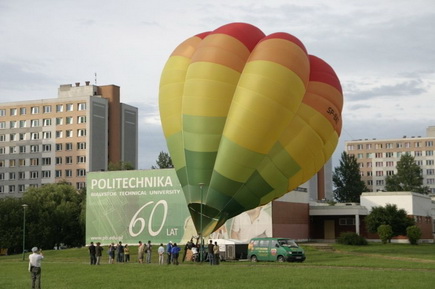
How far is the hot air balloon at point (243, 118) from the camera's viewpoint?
36.4m

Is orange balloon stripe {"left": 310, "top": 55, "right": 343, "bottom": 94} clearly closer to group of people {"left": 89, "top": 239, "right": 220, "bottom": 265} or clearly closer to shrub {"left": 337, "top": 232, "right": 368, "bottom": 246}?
group of people {"left": 89, "top": 239, "right": 220, "bottom": 265}

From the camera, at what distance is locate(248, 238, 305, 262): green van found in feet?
163

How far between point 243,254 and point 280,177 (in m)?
18.4

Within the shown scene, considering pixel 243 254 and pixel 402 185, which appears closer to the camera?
pixel 243 254

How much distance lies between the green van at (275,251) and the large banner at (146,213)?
61.1 ft

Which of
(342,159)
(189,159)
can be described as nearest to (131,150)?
(342,159)

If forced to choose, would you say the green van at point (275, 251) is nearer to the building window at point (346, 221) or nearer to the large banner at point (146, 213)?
the large banner at point (146, 213)

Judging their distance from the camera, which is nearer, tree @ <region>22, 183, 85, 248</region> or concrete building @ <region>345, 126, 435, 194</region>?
tree @ <region>22, 183, 85, 248</region>

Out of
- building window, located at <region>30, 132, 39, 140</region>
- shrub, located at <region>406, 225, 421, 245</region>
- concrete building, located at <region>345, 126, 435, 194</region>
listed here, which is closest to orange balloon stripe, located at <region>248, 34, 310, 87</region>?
shrub, located at <region>406, 225, 421, 245</region>

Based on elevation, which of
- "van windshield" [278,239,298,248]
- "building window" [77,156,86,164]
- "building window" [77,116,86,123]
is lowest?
"van windshield" [278,239,298,248]

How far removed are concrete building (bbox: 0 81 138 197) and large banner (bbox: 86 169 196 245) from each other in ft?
192

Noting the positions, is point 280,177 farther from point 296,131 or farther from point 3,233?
point 3,233

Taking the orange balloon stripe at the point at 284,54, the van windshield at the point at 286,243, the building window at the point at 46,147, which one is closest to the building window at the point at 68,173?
the building window at the point at 46,147

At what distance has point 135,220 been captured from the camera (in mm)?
74062
